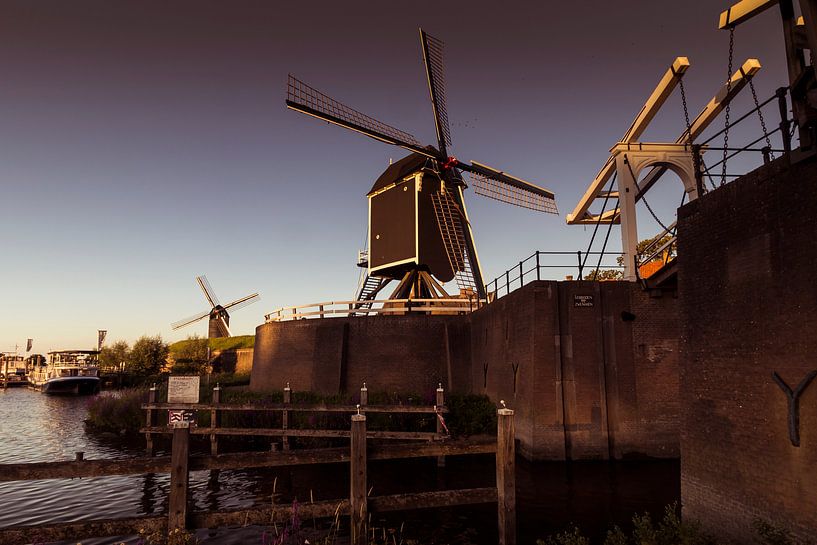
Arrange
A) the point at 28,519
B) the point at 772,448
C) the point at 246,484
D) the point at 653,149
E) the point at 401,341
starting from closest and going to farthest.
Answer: the point at 772,448 → the point at 28,519 → the point at 246,484 → the point at 653,149 → the point at 401,341

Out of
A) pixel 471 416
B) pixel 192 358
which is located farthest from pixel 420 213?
pixel 192 358

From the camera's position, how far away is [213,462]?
6738 mm

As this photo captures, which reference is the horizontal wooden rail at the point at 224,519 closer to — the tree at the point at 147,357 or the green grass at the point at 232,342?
the green grass at the point at 232,342

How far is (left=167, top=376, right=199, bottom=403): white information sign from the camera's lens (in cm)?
1752

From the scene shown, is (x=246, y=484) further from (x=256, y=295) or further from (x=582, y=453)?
(x=256, y=295)

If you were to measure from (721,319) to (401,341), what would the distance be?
1887cm

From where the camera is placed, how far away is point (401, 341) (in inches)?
1039

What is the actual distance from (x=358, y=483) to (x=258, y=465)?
1.38m

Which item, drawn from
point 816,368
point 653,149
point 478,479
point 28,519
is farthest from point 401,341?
point 816,368

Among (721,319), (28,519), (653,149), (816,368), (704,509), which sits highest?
(653,149)

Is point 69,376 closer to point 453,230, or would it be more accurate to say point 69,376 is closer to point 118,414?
point 118,414

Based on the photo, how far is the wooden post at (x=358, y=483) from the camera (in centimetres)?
664

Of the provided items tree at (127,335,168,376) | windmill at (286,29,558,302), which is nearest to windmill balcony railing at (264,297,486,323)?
windmill at (286,29,558,302)

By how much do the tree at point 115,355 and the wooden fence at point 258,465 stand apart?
65176 millimetres
